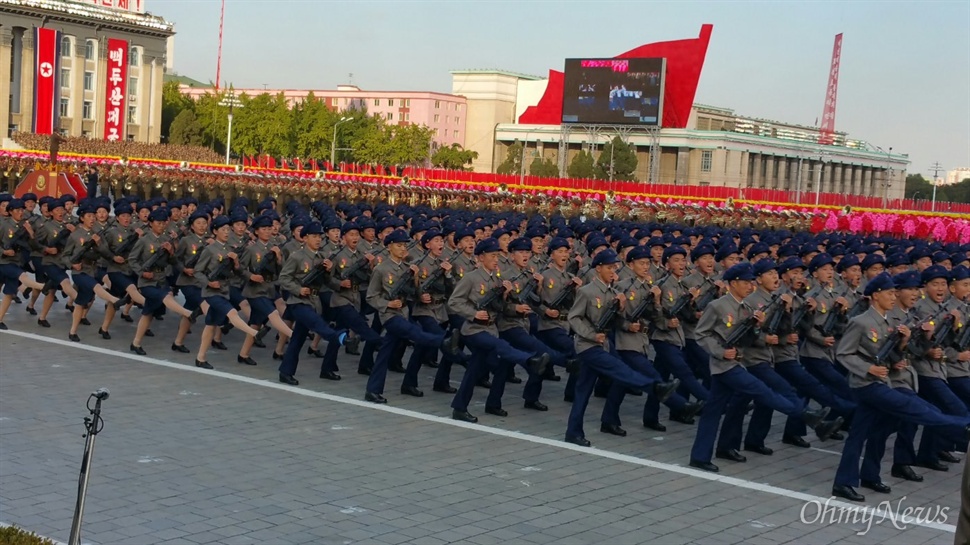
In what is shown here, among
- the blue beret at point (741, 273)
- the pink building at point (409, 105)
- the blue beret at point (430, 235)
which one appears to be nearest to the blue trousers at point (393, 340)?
the blue beret at point (430, 235)

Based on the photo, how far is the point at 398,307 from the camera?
1180 cm

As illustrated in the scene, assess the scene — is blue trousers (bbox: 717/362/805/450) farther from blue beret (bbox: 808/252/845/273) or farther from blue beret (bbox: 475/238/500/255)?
blue beret (bbox: 475/238/500/255)

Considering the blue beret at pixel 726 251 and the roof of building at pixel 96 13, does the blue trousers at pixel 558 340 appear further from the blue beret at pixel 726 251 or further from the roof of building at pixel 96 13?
the roof of building at pixel 96 13

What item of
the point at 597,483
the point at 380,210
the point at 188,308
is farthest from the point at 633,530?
the point at 380,210

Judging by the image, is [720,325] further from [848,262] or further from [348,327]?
[348,327]

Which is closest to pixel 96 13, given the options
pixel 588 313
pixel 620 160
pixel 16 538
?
pixel 620 160

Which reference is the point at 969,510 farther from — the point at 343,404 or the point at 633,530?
the point at 343,404

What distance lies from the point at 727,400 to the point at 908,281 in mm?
1786

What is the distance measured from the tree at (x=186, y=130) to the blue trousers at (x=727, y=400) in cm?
8229

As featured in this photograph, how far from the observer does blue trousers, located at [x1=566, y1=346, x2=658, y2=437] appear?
33.9 feet

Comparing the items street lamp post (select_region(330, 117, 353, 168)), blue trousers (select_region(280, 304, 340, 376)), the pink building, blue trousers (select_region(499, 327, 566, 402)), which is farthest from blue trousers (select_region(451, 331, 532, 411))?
the pink building

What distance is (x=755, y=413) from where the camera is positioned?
10.4 m

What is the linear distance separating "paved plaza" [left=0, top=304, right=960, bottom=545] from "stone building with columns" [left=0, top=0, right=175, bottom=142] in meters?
70.9

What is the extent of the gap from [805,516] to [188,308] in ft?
29.1
